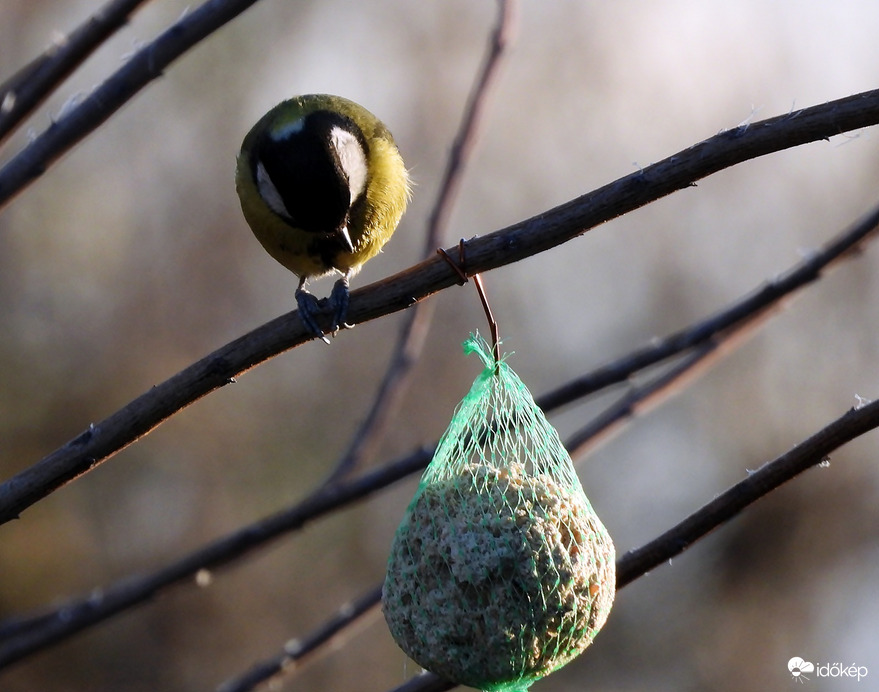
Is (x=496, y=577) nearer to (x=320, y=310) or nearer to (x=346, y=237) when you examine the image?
(x=320, y=310)

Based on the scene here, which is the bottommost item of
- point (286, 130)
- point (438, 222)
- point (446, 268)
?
point (446, 268)

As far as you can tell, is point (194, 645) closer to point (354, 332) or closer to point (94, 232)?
point (354, 332)

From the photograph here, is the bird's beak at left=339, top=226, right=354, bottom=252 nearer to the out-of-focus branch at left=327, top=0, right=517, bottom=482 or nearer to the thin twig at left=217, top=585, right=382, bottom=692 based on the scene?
the out-of-focus branch at left=327, top=0, right=517, bottom=482

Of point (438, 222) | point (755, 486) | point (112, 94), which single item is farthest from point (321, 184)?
point (755, 486)

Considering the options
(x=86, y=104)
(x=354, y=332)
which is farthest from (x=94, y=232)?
(x=86, y=104)

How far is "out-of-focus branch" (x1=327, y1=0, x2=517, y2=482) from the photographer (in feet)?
8.23

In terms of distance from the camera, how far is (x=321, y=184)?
2.55 m

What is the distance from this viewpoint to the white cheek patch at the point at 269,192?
279 centimetres

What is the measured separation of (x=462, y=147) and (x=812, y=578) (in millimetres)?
8109

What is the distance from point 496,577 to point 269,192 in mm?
1454

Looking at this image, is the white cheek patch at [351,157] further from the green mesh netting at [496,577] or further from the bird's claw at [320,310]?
the green mesh netting at [496,577]

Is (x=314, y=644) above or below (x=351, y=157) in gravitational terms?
below

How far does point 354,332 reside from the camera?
1048cm

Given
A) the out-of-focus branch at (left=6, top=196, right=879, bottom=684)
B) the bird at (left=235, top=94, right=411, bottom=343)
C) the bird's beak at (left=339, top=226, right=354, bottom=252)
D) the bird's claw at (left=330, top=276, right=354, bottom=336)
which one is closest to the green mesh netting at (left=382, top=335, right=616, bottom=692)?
the bird's claw at (left=330, top=276, right=354, bottom=336)
